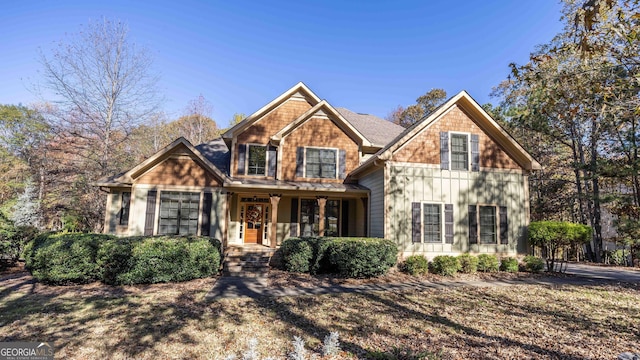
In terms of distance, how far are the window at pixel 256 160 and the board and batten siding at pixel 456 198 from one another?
19.8 ft

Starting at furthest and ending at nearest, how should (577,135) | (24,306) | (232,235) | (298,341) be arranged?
(577,135)
(232,235)
(24,306)
(298,341)

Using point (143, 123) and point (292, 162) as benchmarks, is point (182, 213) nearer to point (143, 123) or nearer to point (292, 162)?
point (292, 162)

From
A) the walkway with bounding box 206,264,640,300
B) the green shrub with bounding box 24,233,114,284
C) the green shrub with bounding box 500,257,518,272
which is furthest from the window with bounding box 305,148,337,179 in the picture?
the green shrub with bounding box 24,233,114,284

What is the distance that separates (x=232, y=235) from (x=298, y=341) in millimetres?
10705

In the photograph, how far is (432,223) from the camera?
12016 millimetres

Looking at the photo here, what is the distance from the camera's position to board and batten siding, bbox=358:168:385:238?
12.0 metres

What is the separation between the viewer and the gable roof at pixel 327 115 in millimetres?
14078

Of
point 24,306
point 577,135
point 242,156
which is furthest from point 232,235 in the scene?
point 577,135

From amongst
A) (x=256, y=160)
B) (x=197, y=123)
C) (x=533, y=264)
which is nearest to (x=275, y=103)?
(x=256, y=160)

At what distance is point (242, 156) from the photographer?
14344mm

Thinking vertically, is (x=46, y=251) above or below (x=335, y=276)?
above

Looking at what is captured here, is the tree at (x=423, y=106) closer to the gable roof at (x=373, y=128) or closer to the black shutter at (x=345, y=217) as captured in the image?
the gable roof at (x=373, y=128)

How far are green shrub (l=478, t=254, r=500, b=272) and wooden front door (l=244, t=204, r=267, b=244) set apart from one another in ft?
31.2

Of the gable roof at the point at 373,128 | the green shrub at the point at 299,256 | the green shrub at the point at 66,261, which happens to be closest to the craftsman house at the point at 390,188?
the green shrub at the point at 299,256
